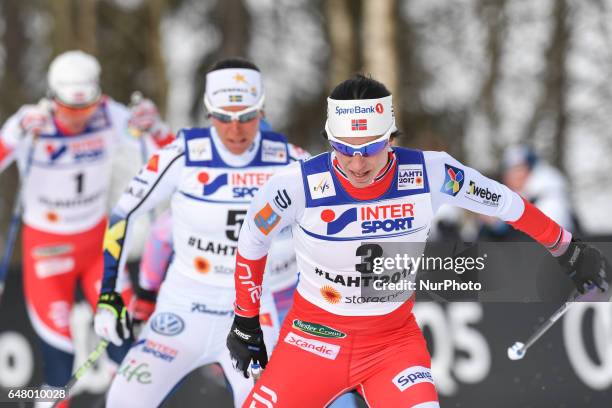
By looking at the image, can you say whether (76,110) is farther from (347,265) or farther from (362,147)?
(362,147)

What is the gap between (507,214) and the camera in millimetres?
5086

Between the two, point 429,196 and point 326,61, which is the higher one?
point 429,196

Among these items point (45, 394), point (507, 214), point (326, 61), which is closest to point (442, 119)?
point (326, 61)

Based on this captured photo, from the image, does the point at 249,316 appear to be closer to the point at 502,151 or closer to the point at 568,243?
the point at 568,243

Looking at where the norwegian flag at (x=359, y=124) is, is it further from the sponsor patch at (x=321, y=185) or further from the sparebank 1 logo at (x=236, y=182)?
the sparebank 1 logo at (x=236, y=182)

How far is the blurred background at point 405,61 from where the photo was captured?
18109mm

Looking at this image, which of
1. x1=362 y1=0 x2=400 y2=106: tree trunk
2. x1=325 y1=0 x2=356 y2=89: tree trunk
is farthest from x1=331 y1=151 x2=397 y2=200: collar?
x1=325 y1=0 x2=356 y2=89: tree trunk

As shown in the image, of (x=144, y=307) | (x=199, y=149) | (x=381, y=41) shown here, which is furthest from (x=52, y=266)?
(x=381, y=41)

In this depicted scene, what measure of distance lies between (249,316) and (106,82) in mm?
16402

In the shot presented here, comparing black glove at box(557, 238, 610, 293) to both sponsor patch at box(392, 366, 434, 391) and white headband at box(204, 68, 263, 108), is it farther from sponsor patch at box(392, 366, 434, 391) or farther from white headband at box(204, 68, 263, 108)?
white headband at box(204, 68, 263, 108)

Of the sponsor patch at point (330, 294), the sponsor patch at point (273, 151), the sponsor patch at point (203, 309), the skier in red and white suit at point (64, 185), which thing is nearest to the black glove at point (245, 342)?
the sponsor patch at point (330, 294)

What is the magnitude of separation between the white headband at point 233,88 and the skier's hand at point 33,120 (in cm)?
207

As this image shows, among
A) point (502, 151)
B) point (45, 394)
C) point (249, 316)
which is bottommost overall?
point (502, 151)

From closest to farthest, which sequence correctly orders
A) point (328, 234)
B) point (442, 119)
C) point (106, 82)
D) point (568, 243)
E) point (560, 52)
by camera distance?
point (328, 234) → point (568, 243) → point (560, 52) → point (442, 119) → point (106, 82)
